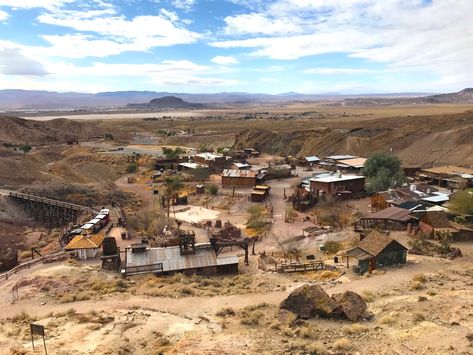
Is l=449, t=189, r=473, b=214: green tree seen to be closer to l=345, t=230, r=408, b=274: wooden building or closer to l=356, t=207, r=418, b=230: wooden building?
l=356, t=207, r=418, b=230: wooden building

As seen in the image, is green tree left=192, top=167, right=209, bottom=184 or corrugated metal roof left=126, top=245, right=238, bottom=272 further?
green tree left=192, top=167, right=209, bottom=184

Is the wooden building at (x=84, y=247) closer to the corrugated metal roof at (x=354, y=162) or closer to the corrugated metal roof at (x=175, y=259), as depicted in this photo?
the corrugated metal roof at (x=175, y=259)

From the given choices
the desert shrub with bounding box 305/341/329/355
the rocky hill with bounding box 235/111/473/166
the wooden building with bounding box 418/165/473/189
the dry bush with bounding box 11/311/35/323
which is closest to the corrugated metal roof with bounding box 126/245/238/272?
the dry bush with bounding box 11/311/35/323

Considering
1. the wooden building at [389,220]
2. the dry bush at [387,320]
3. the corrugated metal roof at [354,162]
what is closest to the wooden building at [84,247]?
the dry bush at [387,320]

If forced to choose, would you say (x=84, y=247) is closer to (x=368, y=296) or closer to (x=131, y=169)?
(x=368, y=296)

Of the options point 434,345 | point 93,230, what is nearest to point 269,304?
point 434,345

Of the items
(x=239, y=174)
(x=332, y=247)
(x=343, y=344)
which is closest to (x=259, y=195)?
(x=239, y=174)
